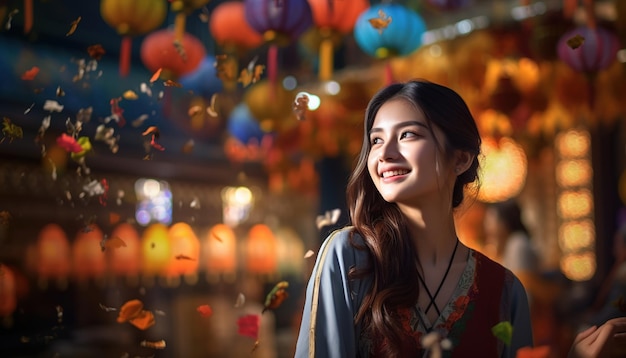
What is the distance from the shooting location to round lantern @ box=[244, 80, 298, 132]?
340 centimetres

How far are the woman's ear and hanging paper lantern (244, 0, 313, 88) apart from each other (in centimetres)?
121

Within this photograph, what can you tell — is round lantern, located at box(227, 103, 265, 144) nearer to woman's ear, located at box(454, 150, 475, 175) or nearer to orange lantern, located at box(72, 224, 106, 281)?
orange lantern, located at box(72, 224, 106, 281)

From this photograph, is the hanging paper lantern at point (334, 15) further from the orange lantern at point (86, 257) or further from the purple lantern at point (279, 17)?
the orange lantern at point (86, 257)

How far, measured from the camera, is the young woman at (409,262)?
1157 mm

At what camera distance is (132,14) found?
2330 millimetres

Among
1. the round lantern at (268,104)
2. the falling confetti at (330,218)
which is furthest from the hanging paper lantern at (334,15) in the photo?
the falling confetti at (330,218)

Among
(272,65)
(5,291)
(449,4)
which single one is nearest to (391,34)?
(449,4)

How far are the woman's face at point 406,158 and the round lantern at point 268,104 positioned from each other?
216 cm

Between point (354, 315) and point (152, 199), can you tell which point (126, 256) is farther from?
point (354, 315)

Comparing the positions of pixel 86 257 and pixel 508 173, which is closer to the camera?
pixel 86 257

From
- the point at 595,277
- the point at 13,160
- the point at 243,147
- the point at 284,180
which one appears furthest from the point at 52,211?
the point at 595,277

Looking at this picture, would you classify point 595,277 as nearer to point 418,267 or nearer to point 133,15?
point 133,15

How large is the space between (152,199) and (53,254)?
1.55m

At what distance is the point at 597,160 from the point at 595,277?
1087 millimetres
